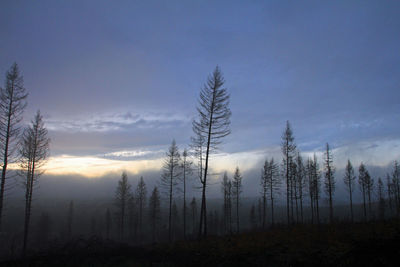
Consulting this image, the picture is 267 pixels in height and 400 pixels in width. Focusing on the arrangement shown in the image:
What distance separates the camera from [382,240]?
803 centimetres

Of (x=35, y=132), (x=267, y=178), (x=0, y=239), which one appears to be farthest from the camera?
(x=0, y=239)

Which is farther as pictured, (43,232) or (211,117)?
(43,232)

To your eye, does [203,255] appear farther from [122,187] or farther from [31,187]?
[122,187]

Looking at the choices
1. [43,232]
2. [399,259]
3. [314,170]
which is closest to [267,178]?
[314,170]

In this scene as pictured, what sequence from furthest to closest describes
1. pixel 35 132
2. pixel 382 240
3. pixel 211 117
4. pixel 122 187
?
pixel 122 187
pixel 35 132
pixel 211 117
pixel 382 240

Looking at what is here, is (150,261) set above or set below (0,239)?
above

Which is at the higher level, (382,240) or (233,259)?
(382,240)

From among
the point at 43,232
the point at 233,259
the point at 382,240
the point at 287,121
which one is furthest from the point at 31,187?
the point at 43,232

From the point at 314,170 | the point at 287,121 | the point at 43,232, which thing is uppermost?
the point at 287,121

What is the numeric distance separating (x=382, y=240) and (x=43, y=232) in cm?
6930

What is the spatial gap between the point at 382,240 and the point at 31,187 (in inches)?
1048

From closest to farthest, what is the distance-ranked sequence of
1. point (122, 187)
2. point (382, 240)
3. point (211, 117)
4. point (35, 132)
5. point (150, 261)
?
point (382, 240), point (150, 261), point (211, 117), point (35, 132), point (122, 187)

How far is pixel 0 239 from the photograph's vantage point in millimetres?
63250

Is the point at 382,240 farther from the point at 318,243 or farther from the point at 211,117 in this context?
the point at 211,117
